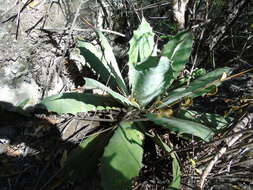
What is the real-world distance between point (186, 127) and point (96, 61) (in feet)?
2.36

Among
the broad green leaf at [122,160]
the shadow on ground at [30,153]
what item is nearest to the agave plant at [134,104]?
the broad green leaf at [122,160]

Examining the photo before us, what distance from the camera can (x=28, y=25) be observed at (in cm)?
175

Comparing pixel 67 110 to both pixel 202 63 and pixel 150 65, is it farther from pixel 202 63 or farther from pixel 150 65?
pixel 202 63

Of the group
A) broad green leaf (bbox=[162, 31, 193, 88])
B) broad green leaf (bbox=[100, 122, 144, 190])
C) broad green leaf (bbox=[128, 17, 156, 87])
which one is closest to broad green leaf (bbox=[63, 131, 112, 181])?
broad green leaf (bbox=[100, 122, 144, 190])

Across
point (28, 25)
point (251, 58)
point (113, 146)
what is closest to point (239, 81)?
point (251, 58)

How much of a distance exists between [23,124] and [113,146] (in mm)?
707

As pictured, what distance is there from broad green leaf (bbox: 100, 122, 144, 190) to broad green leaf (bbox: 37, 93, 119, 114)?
0.23m

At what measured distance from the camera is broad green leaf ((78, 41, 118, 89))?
1.73 m

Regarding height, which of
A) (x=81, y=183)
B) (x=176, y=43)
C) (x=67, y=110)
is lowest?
(x=81, y=183)

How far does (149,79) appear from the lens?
1551 millimetres

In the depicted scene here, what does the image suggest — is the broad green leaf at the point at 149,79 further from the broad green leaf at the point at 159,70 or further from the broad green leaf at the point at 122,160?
the broad green leaf at the point at 122,160

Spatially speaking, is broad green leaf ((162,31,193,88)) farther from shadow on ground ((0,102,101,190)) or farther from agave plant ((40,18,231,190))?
shadow on ground ((0,102,101,190))

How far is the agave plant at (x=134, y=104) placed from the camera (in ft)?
4.30

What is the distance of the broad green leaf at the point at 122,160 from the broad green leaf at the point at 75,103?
8.9 inches
